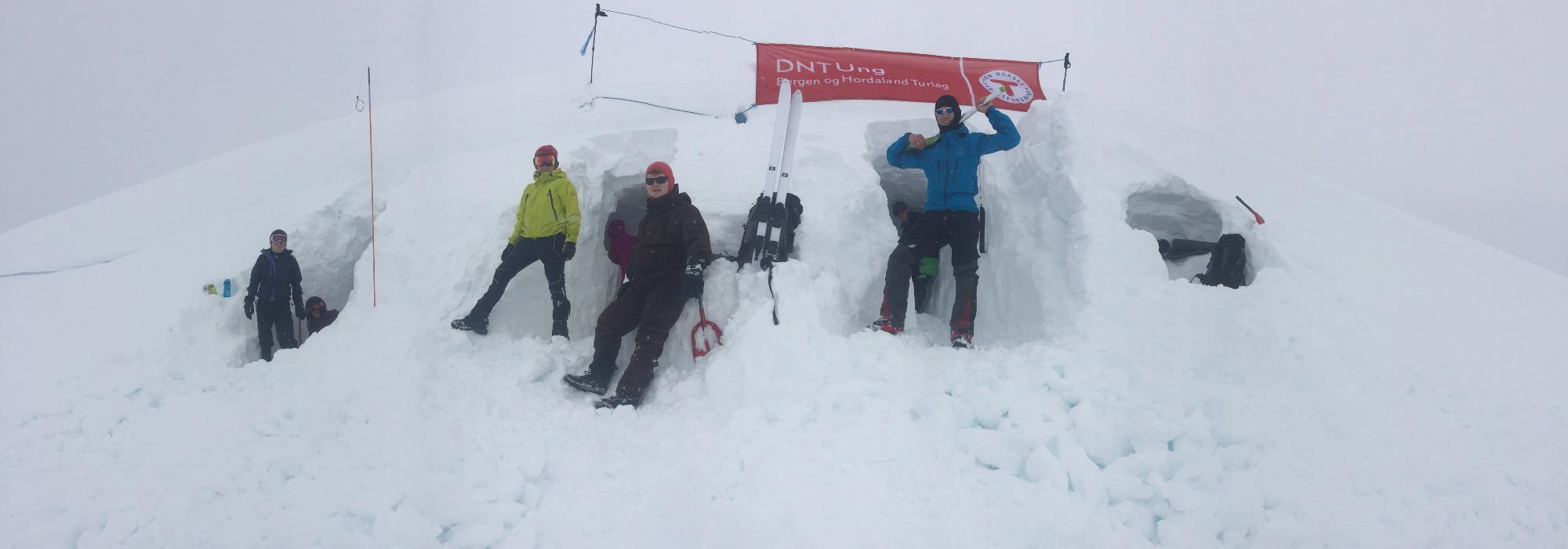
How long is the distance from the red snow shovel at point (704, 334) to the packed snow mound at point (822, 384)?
148mm

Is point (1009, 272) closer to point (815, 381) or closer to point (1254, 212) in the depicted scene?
point (1254, 212)

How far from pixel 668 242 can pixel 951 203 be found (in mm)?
2136

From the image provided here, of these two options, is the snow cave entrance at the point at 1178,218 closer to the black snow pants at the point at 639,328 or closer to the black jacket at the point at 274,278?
the black snow pants at the point at 639,328

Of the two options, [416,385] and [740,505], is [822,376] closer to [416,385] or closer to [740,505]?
[740,505]

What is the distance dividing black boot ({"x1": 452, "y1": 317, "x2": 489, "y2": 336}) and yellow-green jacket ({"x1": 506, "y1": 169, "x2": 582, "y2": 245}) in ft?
2.09

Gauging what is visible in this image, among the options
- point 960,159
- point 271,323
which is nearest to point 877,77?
point 960,159

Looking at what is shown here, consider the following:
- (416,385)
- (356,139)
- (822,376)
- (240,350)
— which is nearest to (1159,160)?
(822,376)

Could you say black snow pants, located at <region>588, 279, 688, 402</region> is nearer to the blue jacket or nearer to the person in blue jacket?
the person in blue jacket

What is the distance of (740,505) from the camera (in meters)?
3.18

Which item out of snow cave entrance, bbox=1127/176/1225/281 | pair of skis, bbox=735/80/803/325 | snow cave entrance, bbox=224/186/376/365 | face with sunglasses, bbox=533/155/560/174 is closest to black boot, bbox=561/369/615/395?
pair of skis, bbox=735/80/803/325

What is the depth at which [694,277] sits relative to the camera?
485 centimetres

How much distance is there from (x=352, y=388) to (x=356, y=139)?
15.4ft

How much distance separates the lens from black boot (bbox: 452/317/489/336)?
4.91 meters

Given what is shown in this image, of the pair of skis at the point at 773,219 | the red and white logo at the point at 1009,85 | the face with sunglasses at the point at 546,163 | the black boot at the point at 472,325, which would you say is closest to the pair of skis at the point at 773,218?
the pair of skis at the point at 773,219
